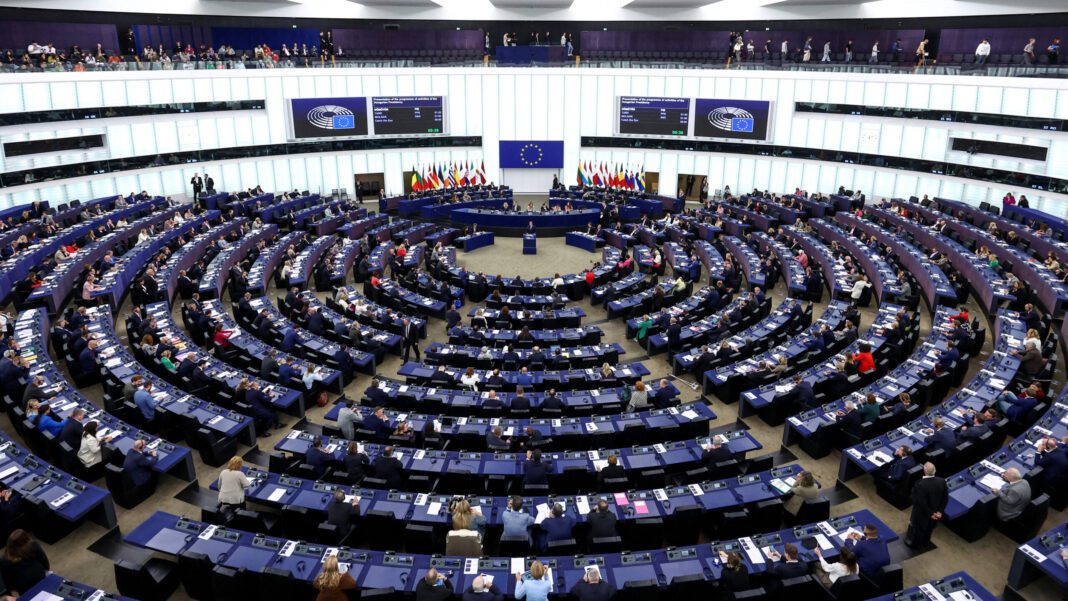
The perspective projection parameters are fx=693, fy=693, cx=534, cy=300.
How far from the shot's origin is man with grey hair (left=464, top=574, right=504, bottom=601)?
885 centimetres

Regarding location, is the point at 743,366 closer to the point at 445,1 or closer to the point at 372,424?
the point at 372,424

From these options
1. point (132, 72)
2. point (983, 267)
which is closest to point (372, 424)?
point (983, 267)

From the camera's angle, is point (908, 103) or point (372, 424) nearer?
point (372, 424)

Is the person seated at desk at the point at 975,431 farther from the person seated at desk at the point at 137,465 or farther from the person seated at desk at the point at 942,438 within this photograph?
the person seated at desk at the point at 137,465

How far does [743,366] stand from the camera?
17.4 metres

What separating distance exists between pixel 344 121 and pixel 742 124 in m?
23.0

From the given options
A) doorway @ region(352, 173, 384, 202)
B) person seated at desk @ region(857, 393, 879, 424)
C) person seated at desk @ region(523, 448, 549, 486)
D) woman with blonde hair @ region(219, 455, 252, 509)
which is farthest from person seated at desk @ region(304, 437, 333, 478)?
doorway @ region(352, 173, 384, 202)

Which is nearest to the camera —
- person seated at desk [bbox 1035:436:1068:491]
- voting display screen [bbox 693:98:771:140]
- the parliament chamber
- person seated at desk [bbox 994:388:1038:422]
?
the parliament chamber

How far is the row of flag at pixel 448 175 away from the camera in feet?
141

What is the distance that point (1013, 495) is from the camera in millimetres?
11195

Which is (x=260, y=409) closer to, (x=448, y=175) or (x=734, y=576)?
(x=734, y=576)

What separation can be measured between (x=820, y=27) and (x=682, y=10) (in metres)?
8.13

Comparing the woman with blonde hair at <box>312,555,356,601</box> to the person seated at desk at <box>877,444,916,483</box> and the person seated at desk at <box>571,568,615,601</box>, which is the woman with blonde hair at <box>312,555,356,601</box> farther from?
the person seated at desk at <box>877,444,916,483</box>

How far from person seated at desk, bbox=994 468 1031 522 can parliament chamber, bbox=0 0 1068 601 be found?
55 mm
